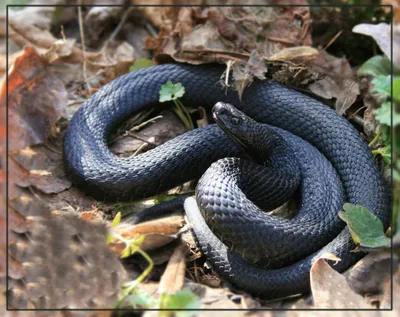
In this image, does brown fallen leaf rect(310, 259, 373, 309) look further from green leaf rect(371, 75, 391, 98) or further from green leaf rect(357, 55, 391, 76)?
green leaf rect(357, 55, 391, 76)

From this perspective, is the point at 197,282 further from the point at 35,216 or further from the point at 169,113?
the point at 169,113

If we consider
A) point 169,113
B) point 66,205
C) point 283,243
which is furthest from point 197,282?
point 169,113

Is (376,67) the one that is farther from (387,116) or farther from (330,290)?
(330,290)

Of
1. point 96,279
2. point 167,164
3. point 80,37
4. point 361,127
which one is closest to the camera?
point 96,279

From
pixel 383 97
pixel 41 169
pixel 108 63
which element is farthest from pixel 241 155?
pixel 108 63

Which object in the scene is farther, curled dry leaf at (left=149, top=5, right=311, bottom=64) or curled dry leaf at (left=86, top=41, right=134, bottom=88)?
curled dry leaf at (left=86, top=41, right=134, bottom=88)

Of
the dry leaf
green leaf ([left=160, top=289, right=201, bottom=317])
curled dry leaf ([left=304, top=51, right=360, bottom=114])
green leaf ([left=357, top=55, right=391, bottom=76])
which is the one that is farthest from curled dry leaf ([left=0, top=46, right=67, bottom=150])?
green leaf ([left=357, top=55, right=391, bottom=76])

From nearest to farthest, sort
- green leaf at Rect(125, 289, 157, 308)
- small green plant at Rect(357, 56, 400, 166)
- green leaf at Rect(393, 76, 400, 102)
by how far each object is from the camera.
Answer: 1. green leaf at Rect(125, 289, 157, 308)
2. green leaf at Rect(393, 76, 400, 102)
3. small green plant at Rect(357, 56, 400, 166)

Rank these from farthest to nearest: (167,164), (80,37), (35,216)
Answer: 1. (80,37)
2. (167,164)
3. (35,216)
